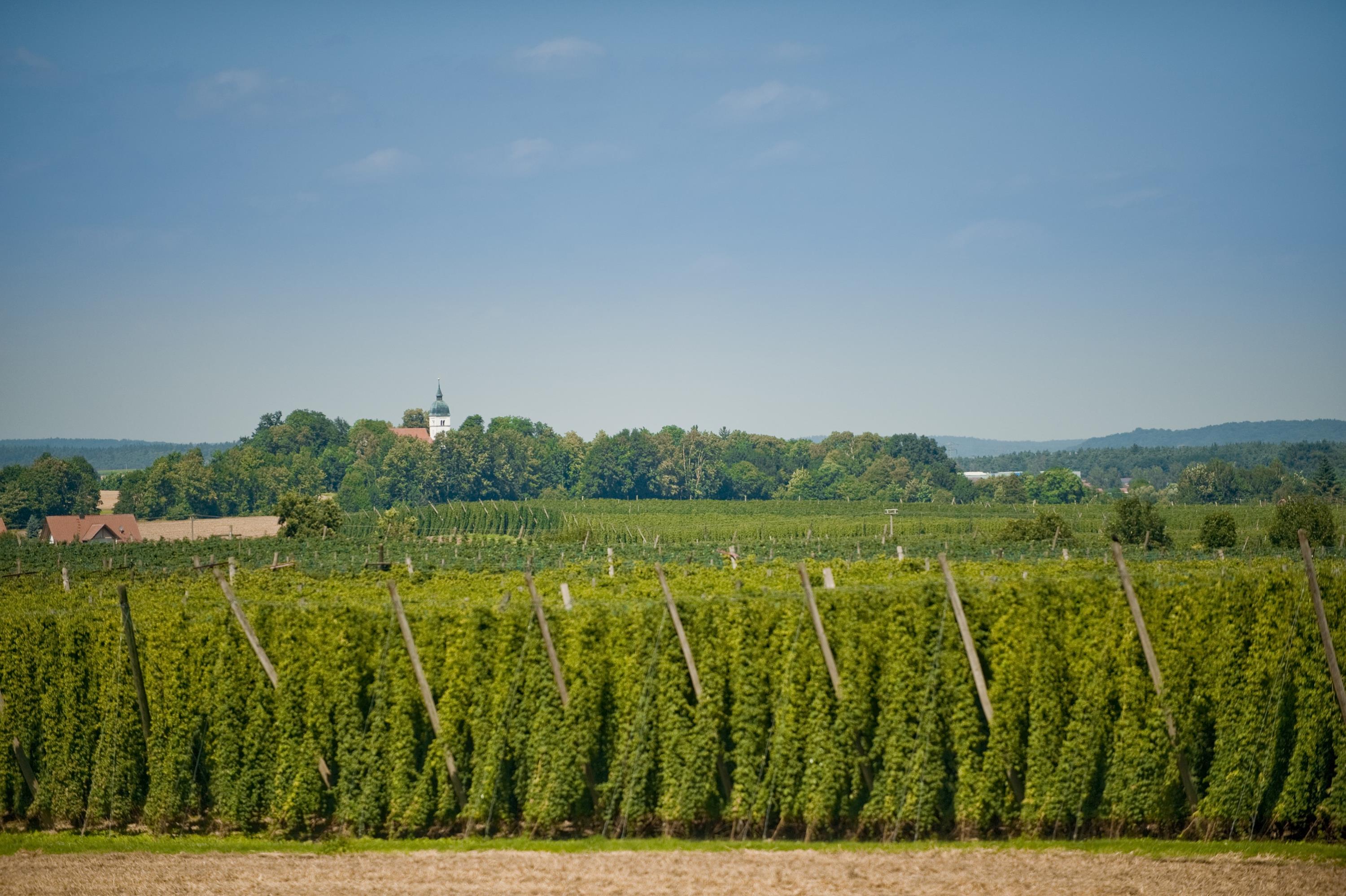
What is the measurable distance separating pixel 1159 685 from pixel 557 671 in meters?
7.21

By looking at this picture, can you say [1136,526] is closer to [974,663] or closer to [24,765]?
[974,663]

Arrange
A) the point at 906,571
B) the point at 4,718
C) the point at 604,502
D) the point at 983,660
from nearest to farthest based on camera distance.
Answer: the point at 983,660, the point at 4,718, the point at 906,571, the point at 604,502

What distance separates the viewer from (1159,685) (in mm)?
12773

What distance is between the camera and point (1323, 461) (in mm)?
101500

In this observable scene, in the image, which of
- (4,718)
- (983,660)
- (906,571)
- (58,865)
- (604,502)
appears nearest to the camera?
(58,865)

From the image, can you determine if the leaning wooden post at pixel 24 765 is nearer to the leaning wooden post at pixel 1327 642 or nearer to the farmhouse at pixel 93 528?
the leaning wooden post at pixel 1327 642

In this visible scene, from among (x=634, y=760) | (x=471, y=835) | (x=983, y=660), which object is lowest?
(x=471, y=835)

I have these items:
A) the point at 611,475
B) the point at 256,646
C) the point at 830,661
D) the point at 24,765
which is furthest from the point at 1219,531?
the point at 611,475

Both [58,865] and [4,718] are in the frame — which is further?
[4,718]

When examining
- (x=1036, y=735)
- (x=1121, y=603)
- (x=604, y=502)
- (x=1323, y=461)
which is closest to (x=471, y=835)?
(x=1036, y=735)

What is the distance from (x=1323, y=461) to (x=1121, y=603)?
10446cm

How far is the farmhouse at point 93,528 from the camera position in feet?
288

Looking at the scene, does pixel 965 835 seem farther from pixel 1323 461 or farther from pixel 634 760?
pixel 1323 461

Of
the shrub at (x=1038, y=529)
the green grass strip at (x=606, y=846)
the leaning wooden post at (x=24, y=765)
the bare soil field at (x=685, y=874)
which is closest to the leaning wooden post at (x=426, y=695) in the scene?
the green grass strip at (x=606, y=846)
